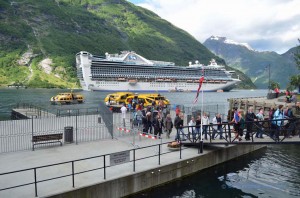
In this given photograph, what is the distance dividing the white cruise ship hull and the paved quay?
110 meters

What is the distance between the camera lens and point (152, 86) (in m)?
136

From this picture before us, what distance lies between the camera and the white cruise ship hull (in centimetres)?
12562

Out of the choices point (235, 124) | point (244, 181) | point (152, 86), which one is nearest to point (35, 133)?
point (235, 124)

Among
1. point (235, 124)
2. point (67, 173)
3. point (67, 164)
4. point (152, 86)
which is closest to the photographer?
point (67, 173)

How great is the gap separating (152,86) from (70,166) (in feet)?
408

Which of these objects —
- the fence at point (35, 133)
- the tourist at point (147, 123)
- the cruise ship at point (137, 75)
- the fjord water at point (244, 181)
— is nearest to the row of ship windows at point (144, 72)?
the cruise ship at point (137, 75)

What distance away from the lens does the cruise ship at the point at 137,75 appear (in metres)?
127

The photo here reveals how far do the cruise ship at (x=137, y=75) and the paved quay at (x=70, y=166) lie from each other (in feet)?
355

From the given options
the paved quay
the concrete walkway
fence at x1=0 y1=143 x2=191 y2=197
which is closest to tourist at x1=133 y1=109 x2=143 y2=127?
the concrete walkway

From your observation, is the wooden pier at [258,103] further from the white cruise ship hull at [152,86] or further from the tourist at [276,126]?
the white cruise ship hull at [152,86]

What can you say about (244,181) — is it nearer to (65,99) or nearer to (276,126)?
(276,126)

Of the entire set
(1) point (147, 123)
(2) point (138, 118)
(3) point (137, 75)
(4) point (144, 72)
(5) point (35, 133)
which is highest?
(4) point (144, 72)

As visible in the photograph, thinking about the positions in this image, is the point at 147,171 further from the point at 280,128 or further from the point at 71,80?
the point at 71,80

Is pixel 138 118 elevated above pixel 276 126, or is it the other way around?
pixel 276 126
